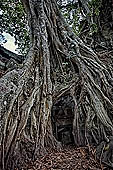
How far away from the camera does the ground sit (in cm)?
166

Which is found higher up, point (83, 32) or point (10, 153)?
point (83, 32)

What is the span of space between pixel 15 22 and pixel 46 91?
134 inches

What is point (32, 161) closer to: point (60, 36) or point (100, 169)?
point (100, 169)

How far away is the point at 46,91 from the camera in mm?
2281

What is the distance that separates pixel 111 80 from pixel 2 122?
142 cm

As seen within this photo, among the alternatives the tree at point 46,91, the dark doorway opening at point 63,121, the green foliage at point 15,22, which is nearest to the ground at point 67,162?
the tree at point 46,91

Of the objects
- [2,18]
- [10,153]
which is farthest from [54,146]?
[2,18]

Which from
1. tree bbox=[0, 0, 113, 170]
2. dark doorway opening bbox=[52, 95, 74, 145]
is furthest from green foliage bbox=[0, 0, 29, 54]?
dark doorway opening bbox=[52, 95, 74, 145]

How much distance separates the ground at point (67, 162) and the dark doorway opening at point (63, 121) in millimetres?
843

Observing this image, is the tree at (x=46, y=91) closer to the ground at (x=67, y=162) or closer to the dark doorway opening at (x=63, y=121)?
the ground at (x=67, y=162)

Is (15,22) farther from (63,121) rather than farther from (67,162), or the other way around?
(67,162)

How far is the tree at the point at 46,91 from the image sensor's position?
6.05ft

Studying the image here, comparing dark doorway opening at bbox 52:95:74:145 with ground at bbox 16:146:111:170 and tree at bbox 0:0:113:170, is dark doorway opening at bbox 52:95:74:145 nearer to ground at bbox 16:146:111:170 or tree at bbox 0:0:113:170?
tree at bbox 0:0:113:170

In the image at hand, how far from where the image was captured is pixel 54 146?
7.20 ft
